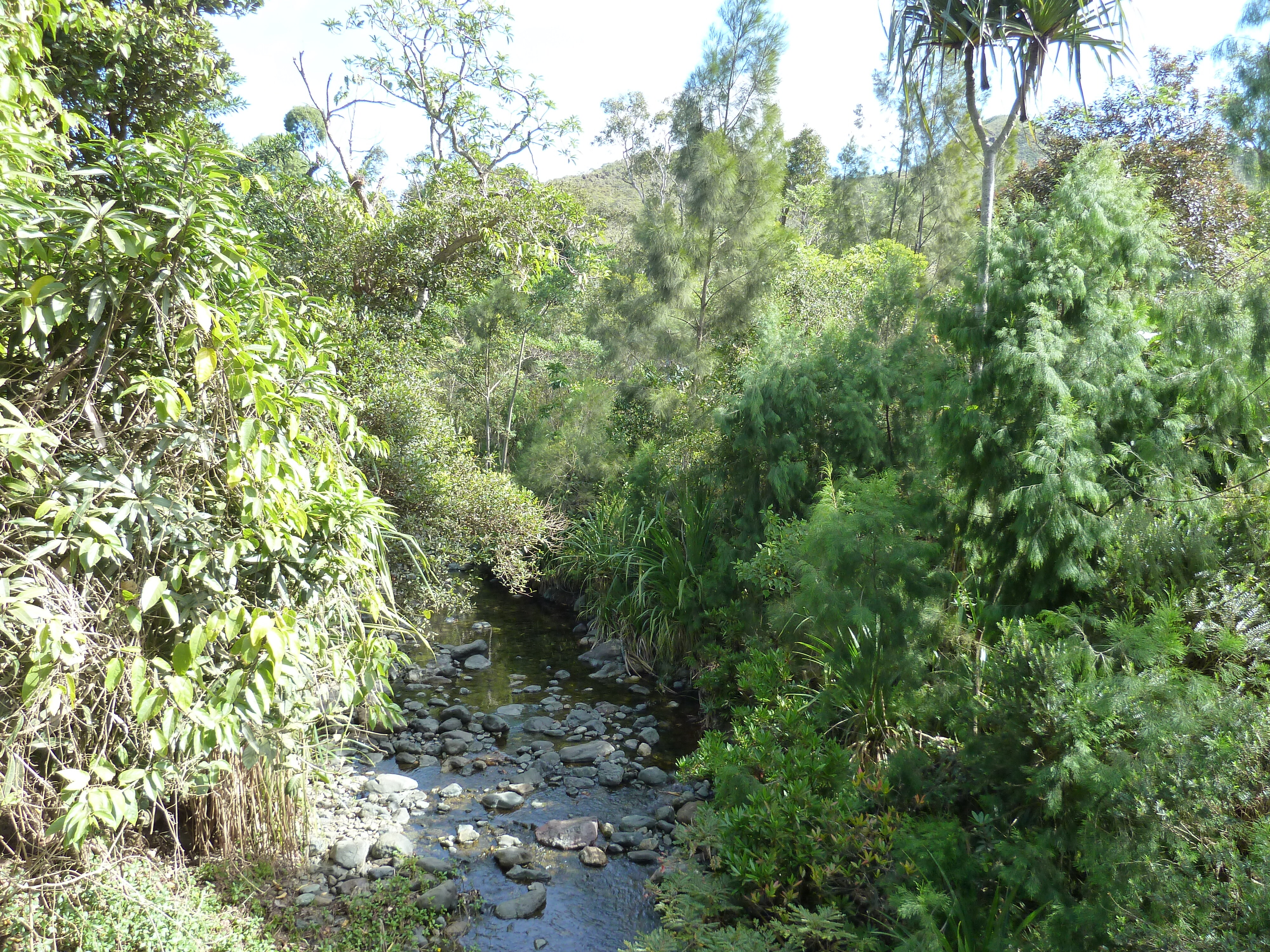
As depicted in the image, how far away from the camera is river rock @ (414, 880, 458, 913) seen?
13.7 feet

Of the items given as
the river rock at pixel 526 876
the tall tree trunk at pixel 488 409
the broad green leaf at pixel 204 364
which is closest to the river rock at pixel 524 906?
the river rock at pixel 526 876

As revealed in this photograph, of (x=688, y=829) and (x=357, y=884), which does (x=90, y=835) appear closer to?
(x=357, y=884)

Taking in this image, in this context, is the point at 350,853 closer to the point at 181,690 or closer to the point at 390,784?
the point at 390,784

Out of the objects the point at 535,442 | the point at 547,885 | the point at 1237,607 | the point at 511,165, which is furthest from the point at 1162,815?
the point at 535,442

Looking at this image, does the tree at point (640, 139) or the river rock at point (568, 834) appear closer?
the river rock at point (568, 834)

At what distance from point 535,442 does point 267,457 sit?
10937 millimetres

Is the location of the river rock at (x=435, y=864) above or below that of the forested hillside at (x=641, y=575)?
below

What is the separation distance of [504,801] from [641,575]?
11.1 ft

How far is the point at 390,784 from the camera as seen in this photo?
5652 mm

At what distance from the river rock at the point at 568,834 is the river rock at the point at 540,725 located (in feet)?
5.55

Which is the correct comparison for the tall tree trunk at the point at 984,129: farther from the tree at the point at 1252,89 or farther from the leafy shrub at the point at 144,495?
the leafy shrub at the point at 144,495

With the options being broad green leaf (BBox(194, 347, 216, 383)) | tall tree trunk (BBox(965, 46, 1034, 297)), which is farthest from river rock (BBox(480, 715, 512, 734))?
tall tree trunk (BBox(965, 46, 1034, 297))

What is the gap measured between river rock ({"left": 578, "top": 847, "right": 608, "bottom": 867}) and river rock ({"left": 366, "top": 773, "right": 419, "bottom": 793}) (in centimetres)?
152

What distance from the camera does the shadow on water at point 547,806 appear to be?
428 centimetres
